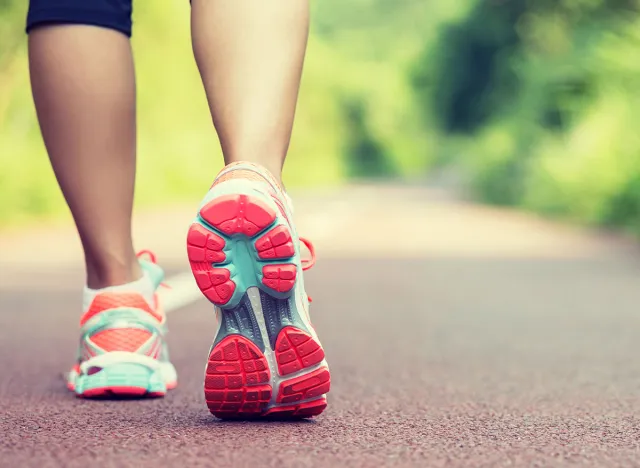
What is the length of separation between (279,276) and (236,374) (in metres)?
0.20

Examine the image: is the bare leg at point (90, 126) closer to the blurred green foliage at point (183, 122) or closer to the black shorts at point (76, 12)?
the black shorts at point (76, 12)

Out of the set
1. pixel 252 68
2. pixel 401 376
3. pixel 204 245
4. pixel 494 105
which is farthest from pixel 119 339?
pixel 494 105

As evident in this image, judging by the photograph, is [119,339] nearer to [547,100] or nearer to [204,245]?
[204,245]

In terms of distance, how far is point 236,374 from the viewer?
1759 millimetres

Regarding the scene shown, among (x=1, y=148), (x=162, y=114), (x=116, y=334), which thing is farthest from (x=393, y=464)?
(x=162, y=114)

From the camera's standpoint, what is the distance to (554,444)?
1.70m

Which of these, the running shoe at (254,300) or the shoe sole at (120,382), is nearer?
the running shoe at (254,300)

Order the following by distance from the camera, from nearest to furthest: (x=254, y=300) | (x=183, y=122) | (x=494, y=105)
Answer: (x=254, y=300), (x=494, y=105), (x=183, y=122)

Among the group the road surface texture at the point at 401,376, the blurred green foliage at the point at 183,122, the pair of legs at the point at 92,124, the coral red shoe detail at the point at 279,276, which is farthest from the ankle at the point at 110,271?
the blurred green foliage at the point at 183,122

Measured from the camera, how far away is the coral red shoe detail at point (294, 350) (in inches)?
69.1

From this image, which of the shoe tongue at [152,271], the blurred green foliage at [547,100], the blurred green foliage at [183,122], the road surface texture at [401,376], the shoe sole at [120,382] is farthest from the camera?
the blurred green foliage at [183,122]

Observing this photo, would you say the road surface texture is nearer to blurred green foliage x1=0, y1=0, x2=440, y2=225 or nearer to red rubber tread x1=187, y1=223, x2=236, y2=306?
red rubber tread x1=187, y1=223, x2=236, y2=306

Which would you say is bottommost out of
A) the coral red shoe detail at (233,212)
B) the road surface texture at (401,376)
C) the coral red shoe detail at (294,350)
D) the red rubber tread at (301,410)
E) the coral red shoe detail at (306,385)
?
the road surface texture at (401,376)

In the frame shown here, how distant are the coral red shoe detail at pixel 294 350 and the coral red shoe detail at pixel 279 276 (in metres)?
0.09
